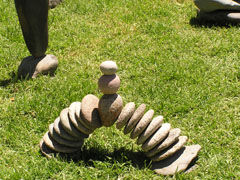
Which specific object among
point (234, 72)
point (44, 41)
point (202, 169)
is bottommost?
point (202, 169)

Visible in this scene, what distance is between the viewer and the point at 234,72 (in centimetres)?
440

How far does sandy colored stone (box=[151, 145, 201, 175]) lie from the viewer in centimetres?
292

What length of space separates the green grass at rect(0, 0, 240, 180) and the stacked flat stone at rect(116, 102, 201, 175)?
0.31 ft

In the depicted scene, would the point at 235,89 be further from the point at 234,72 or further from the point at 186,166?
the point at 186,166

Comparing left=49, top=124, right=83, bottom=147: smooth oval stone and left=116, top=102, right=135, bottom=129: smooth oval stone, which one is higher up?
left=116, top=102, right=135, bottom=129: smooth oval stone

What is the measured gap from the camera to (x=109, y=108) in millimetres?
2865

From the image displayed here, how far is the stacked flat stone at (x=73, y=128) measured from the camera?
9.64 ft

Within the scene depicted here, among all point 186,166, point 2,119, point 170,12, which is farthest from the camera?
point 170,12

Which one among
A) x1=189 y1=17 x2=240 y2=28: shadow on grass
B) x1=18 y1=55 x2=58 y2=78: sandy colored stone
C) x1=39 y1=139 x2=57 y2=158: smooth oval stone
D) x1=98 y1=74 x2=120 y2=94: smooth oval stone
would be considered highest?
x1=98 y1=74 x2=120 y2=94: smooth oval stone

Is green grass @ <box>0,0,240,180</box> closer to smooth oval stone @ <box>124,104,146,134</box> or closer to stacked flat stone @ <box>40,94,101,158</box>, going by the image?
stacked flat stone @ <box>40,94,101,158</box>

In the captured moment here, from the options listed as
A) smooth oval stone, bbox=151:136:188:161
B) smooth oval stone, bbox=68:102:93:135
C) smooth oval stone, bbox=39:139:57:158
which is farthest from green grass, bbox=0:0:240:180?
smooth oval stone, bbox=68:102:93:135

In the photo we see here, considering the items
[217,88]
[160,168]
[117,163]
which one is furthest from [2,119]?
[217,88]

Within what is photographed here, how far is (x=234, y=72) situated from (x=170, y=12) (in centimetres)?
206

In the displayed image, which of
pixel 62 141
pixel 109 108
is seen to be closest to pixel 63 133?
pixel 62 141
